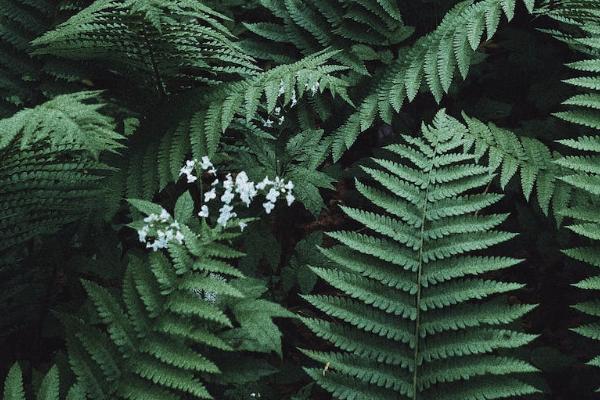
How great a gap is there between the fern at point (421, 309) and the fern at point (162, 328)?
7.8 inches

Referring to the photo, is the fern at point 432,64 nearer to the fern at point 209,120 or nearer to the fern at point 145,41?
the fern at point 209,120

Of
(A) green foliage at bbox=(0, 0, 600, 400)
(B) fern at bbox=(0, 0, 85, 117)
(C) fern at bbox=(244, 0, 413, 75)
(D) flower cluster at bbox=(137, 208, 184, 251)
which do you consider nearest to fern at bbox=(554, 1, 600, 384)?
(A) green foliage at bbox=(0, 0, 600, 400)

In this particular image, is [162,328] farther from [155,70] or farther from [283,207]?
[283,207]

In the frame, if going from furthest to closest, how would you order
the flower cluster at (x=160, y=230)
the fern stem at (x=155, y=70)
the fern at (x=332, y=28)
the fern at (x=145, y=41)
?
the fern at (x=332, y=28)
the fern stem at (x=155, y=70)
the fern at (x=145, y=41)
the flower cluster at (x=160, y=230)

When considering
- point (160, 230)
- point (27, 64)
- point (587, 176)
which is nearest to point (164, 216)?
point (160, 230)

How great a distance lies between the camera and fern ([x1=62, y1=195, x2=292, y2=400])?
1515 millimetres

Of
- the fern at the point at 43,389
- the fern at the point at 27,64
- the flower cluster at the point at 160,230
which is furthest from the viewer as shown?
the fern at the point at 27,64

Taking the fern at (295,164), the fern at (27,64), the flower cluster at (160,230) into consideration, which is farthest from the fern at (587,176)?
the fern at (27,64)

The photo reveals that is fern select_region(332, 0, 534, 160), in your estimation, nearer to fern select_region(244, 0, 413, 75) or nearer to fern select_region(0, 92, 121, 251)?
fern select_region(244, 0, 413, 75)

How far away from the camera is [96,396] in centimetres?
156

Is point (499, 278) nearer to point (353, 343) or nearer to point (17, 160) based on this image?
point (353, 343)

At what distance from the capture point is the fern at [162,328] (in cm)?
151

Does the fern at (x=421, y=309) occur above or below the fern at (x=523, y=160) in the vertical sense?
below

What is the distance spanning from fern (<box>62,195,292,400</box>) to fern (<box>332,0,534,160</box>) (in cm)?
98
